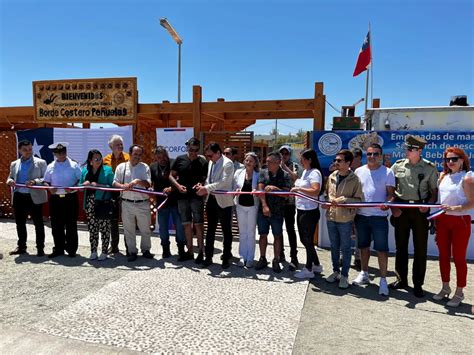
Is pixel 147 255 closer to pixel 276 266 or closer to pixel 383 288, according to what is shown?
pixel 276 266

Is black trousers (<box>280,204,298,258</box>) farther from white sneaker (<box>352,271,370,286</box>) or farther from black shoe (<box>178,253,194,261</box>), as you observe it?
black shoe (<box>178,253,194,261</box>)

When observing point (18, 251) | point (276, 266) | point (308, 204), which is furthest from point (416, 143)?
point (18, 251)

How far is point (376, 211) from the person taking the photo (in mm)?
4348

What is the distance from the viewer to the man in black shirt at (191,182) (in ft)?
17.2

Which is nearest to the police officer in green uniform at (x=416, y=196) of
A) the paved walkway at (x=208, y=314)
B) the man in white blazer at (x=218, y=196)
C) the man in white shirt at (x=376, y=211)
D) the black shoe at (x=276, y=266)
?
the man in white shirt at (x=376, y=211)

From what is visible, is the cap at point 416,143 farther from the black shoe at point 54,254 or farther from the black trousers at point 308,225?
the black shoe at point 54,254

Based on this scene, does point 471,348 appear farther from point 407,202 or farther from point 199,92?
point 199,92

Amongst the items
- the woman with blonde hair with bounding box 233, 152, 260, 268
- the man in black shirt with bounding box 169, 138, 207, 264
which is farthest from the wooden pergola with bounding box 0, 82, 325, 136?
the woman with blonde hair with bounding box 233, 152, 260, 268

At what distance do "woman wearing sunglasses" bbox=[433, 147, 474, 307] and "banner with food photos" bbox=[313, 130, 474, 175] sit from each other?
2042 millimetres

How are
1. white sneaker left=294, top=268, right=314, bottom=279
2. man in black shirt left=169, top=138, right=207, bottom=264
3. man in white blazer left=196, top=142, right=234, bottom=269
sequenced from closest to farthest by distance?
1. white sneaker left=294, top=268, right=314, bottom=279
2. man in white blazer left=196, top=142, right=234, bottom=269
3. man in black shirt left=169, top=138, right=207, bottom=264

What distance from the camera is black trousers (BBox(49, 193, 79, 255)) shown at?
18.2ft

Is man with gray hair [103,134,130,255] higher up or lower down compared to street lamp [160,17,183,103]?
lower down

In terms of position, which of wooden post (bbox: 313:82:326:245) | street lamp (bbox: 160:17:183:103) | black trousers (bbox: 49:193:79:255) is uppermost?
street lamp (bbox: 160:17:183:103)

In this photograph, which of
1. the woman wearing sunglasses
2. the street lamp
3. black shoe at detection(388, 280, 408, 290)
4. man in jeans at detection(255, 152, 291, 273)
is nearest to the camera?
the woman wearing sunglasses
